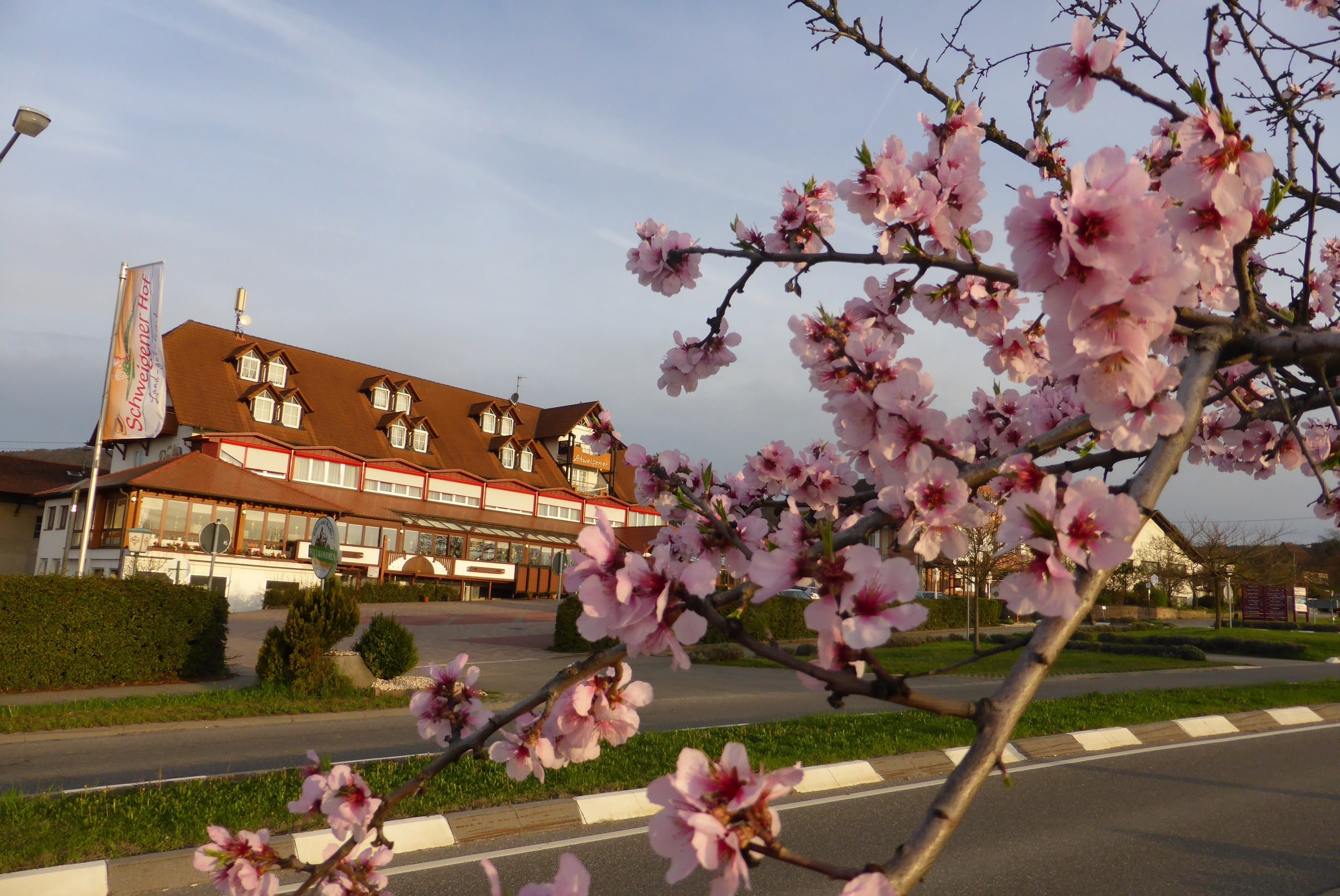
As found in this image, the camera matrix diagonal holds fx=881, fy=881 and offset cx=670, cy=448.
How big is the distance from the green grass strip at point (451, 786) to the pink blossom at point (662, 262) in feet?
6.08

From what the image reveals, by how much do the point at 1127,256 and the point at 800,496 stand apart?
5.96 feet

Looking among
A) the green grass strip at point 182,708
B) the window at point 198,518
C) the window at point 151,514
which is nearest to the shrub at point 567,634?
the green grass strip at point 182,708

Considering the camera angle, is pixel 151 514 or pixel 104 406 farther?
pixel 151 514

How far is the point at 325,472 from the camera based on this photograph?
3662cm

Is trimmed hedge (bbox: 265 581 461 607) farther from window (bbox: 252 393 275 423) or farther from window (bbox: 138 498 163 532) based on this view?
window (bbox: 252 393 275 423)

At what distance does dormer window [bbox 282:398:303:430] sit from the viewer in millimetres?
36594

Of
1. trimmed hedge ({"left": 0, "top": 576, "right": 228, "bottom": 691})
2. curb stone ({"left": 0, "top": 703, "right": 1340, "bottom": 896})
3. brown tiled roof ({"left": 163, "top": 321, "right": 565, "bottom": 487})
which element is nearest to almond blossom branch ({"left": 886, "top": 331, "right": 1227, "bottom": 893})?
curb stone ({"left": 0, "top": 703, "right": 1340, "bottom": 896})

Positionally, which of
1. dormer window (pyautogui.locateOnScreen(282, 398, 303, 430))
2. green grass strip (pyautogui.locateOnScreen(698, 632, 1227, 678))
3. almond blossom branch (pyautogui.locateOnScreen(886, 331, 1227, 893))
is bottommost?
green grass strip (pyautogui.locateOnScreen(698, 632, 1227, 678))

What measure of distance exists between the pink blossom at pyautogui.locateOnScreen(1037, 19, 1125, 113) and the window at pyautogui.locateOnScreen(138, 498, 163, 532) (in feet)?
109

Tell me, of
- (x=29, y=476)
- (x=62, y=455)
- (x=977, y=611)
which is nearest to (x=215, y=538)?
(x=977, y=611)

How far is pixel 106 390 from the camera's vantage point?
18.0m

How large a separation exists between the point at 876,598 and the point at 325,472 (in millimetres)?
38381

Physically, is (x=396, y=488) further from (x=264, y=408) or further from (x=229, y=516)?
(x=229, y=516)

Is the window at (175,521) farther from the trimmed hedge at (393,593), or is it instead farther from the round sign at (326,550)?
the round sign at (326,550)
